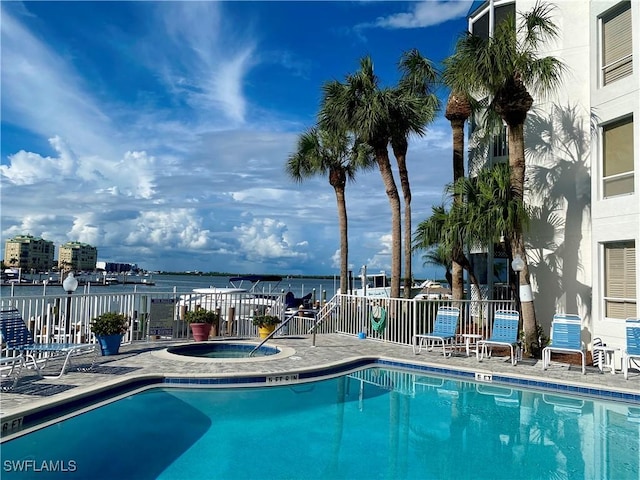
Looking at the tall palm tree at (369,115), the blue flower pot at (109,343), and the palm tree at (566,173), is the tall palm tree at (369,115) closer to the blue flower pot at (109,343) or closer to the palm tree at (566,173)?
the palm tree at (566,173)

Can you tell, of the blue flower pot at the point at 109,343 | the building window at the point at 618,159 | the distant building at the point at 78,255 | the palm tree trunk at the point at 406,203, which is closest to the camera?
the blue flower pot at the point at 109,343

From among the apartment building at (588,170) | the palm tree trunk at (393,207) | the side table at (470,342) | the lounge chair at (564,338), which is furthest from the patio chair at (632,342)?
the palm tree trunk at (393,207)

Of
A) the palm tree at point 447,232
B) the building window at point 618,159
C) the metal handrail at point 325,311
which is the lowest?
the metal handrail at point 325,311

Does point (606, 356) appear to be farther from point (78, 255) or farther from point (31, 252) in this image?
point (78, 255)

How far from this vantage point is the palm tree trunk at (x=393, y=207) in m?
14.6

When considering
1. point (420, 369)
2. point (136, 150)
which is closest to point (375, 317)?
point (420, 369)

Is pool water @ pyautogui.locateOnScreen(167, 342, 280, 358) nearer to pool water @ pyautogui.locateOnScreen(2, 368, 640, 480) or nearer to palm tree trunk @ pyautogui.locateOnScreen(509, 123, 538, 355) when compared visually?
pool water @ pyautogui.locateOnScreen(2, 368, 640, 480)

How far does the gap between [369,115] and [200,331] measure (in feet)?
24.7

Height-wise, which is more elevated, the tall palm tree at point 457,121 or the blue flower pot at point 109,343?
the tall palm tree at point 457,121

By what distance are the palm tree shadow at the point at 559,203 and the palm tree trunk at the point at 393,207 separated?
388 centimetres

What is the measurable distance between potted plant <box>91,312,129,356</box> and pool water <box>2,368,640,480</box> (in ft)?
7.26

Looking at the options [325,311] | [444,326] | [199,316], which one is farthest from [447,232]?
[199,316]

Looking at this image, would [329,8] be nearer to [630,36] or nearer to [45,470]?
[630,36]

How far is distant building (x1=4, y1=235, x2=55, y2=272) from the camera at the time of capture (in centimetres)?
5072
